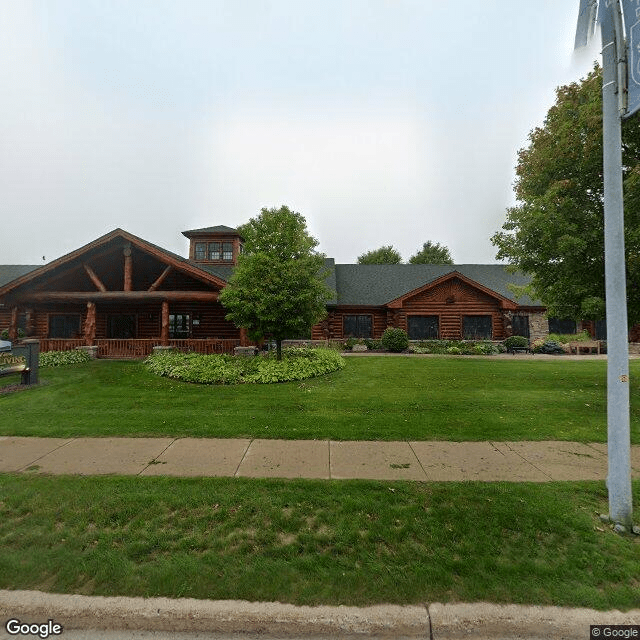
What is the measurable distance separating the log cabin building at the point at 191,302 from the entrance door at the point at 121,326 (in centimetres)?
6

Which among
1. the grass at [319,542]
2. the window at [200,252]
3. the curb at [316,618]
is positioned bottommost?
the curb at [316,618]

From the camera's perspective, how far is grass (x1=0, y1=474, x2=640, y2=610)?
9.43 feet

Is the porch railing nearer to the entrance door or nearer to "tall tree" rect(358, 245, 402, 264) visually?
the entrance door

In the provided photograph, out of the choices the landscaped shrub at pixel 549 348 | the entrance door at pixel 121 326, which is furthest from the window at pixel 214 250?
the landscaped shrub at pixel 549 348

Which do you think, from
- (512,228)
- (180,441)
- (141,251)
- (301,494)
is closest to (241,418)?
(180,441)

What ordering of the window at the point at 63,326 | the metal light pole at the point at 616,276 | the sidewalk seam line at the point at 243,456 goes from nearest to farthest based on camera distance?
the metal light pole at the point at 616,276, the sidewalk seam line at the point at 243,456, the window at the point at 63,326

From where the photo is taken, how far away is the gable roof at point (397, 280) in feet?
83.2

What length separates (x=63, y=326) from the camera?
73.1 ft

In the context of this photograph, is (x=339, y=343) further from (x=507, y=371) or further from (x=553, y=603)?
(x=553, y=603)

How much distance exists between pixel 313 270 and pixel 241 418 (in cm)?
797

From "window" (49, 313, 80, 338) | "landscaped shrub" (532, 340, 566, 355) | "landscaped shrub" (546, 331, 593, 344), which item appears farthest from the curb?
"landscaped shrub" (546, 331, 593, 344)

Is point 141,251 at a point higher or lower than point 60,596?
higher

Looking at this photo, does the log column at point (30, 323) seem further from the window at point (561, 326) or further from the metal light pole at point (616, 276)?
the window at point (561, 326)

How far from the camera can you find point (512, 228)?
1058 centimetres
